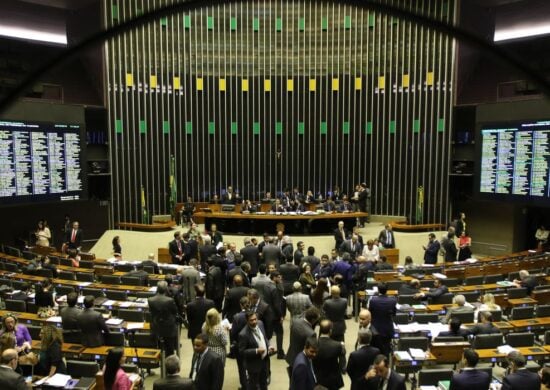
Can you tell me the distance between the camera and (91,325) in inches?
238

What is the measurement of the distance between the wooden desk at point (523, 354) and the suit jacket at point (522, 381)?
4.20 ft

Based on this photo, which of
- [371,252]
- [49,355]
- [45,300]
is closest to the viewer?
Result: [49,355]

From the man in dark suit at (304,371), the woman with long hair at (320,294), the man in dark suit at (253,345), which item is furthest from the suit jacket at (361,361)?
the woman with long hair at (320,294)

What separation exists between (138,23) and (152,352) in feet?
18.5

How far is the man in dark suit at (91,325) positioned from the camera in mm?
6020

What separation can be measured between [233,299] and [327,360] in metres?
2.28

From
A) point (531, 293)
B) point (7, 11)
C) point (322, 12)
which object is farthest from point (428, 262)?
point (7, 11)

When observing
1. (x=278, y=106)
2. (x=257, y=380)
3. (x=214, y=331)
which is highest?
(x=278, y=106)

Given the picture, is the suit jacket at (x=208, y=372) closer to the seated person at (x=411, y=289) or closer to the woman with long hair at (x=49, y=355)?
the woman with long hair at (x=49, y=355)

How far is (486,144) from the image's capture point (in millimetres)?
14867

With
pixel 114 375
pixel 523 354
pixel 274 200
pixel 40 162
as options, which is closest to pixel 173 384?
pixel 114 375

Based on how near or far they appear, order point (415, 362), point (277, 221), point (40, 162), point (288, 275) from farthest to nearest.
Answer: point (277, 221) → point (40, 162) → point (288, 275) → point (415, 362)

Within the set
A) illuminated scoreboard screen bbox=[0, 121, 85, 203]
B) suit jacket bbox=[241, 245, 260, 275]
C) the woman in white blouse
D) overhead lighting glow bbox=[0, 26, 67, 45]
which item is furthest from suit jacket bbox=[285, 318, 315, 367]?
overhead lighting glow bbox=[0, 26, 67, 45]

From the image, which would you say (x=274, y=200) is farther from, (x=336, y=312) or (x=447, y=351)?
(x=447, y=351)
